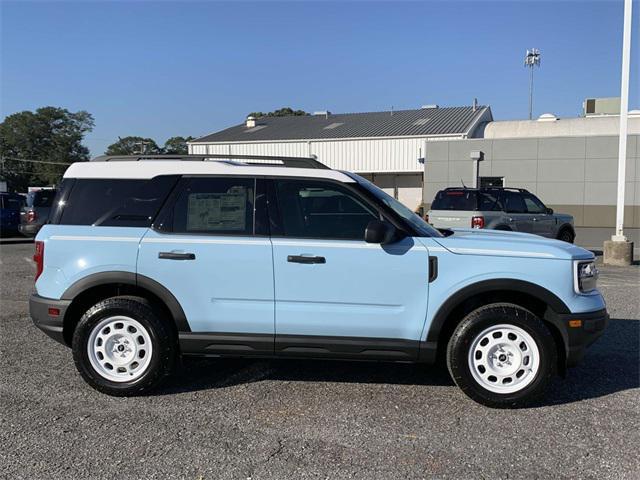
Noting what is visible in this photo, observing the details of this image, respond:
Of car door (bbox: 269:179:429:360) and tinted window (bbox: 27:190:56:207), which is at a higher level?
tinted window (bbox: 27:190:56:207)

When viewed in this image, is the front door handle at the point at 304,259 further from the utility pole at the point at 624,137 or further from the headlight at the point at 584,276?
the utility pole at the point at 624,137

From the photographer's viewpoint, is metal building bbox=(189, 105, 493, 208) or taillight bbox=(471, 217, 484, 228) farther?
metal building bbox=(189, 105, 493, 208)

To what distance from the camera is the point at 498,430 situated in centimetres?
386

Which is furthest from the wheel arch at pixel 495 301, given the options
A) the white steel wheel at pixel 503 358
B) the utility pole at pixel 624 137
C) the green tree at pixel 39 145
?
the green tree at pixel 39 145

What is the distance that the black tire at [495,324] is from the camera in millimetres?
4191

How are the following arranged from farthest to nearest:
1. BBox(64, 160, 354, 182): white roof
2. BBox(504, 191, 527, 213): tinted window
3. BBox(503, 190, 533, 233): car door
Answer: BBox(504, 191, 527, 213): tinted window → BBox(503, 190, 533, 233): car door → BBox(64, 160, 354, 182): white roof

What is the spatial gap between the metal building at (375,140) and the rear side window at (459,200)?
809 inches

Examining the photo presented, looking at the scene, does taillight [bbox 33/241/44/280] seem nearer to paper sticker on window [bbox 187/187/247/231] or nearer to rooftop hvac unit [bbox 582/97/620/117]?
paper sticker on window [bbox 187/187/247/231]

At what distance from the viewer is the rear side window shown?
42.4ft

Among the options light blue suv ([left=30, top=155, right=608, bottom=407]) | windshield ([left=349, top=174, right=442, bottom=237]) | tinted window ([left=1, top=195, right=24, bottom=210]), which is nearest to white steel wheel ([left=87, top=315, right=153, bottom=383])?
light blue suv ([left=30, top=155, right=608, bottom=407])

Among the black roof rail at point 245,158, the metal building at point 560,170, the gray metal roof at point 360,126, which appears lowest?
the black roof rail at point 245,158

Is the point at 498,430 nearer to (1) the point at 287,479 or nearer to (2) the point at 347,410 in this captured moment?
(2) the point at 347,410

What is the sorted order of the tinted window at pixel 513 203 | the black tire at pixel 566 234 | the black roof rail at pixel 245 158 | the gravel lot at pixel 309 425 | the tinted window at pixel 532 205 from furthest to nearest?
1. the black tire at pixel 566 234
2. the tinted window at pixel 532 205
3. the tinted window at pixel 513 203
4. the black roof rail at pixel 245 158
5. the gravel lot at pixel 309 425

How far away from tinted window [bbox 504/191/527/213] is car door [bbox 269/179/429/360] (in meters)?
9.77
